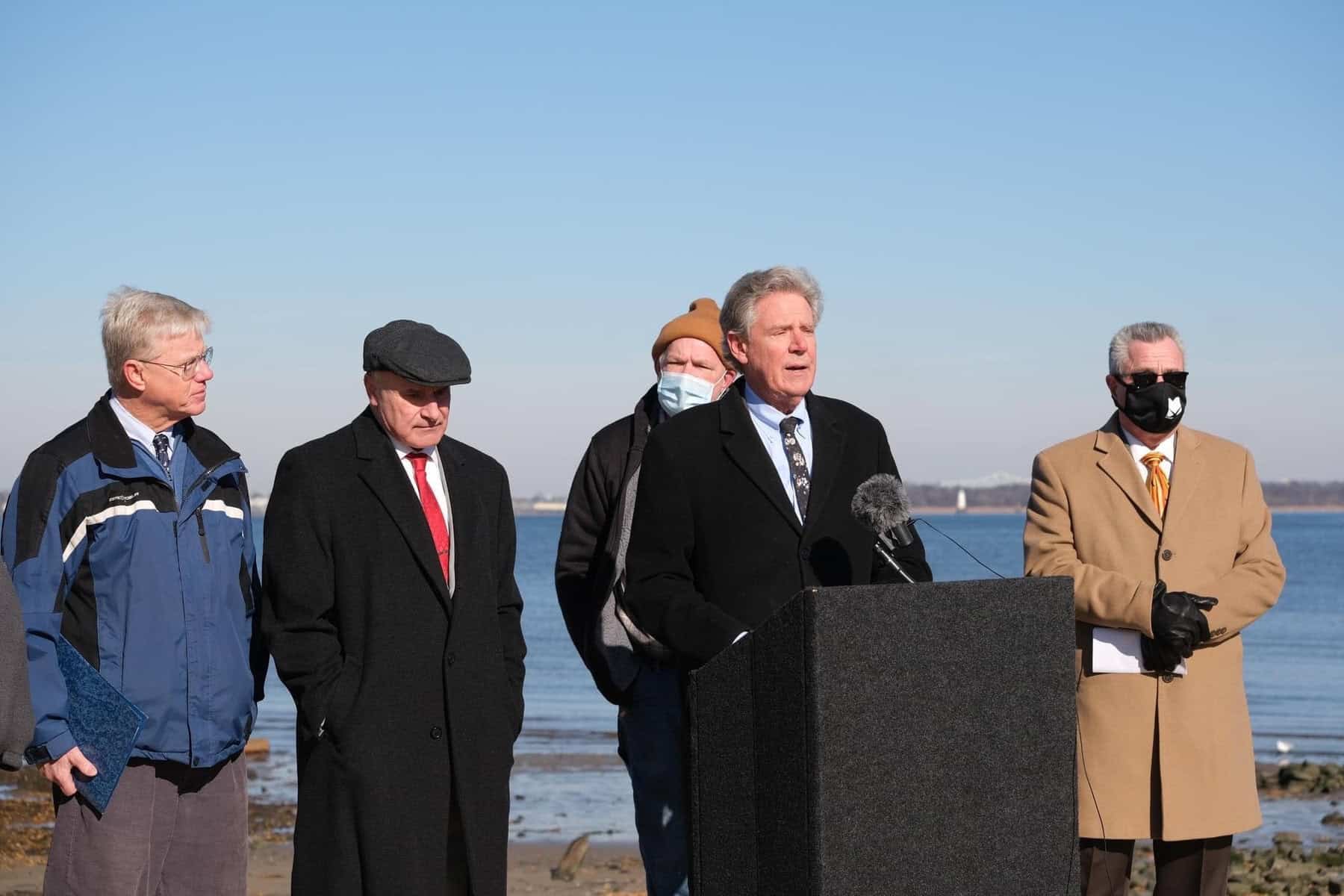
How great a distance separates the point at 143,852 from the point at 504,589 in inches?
49.1

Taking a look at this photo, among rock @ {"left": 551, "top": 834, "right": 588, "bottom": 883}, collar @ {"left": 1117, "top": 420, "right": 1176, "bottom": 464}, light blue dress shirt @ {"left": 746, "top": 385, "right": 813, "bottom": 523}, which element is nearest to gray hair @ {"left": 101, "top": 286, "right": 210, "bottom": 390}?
light blue dress shirt @ {"left": 746, "top": 385, "right": 813, "bottom": 523}

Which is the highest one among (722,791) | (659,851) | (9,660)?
(9,660)

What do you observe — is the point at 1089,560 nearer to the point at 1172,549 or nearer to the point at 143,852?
the point at 1172,549

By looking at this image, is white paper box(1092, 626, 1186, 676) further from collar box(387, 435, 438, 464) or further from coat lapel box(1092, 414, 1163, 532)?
collar box(387, 435, 438, 464)

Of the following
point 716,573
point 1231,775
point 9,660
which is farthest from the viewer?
point 1231,775

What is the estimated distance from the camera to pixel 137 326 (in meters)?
4.39

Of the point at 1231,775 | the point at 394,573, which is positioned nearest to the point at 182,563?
the point at 394,573

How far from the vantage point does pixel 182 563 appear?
429cm

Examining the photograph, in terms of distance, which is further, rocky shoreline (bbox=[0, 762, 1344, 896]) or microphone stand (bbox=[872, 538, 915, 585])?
rocky shoreline (bbox=[0, 762, 1344, 896])

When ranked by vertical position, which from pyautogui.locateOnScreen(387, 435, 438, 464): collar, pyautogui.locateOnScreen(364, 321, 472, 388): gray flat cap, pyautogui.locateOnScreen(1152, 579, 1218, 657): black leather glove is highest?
pyautogui.locateOnScreen(364, 321, 472, 388): gray flat cap

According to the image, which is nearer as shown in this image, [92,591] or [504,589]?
[92,591]

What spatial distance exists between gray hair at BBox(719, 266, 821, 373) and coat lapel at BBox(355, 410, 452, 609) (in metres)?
1.02

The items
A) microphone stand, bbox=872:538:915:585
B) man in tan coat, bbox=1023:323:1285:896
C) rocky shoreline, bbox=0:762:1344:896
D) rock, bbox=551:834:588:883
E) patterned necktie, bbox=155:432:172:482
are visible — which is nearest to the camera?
microphone stand, bbox=872:538:915:585

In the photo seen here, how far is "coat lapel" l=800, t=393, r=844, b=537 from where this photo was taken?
4.20 metres
